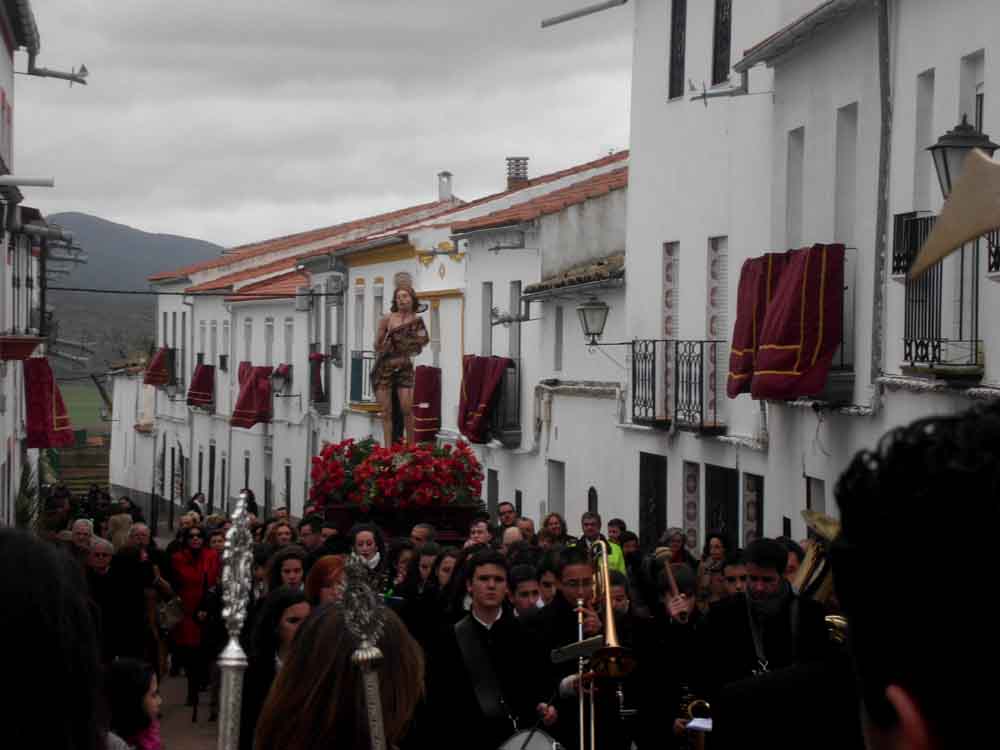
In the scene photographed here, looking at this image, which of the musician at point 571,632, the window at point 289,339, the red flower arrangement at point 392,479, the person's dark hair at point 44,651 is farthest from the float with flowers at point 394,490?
the window at point 289,339

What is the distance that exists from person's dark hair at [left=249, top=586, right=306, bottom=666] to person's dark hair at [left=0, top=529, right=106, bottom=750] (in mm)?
3791

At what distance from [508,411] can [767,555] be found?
2262 centimetres

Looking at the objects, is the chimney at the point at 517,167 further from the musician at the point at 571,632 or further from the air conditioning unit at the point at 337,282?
the musician at the point at 571,632

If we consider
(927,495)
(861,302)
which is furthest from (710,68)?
(927,495)

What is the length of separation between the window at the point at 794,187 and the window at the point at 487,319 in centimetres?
1366

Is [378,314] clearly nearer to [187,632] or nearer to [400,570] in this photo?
[187,632]

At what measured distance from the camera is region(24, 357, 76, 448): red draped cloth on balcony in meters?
32.5

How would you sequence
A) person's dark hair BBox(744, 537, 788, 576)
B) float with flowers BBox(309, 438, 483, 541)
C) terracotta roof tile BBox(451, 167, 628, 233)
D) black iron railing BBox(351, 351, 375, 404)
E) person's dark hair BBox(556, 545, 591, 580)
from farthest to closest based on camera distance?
black iron railing BBox(351, 351, 375, 404)
terracotta roof tile BBox(451, 167, 628, 233)
float with flowers BBox(309, 438, 483, 541)
person's dark hair BBox(556, 545, 591, 580)
person's dark hair BBox(744, 537, 788, 576)

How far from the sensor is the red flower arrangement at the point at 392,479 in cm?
1875

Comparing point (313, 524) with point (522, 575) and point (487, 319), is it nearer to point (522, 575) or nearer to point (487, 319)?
point (522, 575)

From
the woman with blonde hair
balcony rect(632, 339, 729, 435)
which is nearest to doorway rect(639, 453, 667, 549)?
balcony rect(632, 339, 729, 435)

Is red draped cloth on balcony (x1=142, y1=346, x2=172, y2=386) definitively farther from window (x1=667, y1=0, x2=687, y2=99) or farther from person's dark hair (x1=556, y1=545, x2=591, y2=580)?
person's dark hair (x1=556, y1=545, x2=591, y2=580)

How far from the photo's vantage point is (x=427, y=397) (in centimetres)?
3503

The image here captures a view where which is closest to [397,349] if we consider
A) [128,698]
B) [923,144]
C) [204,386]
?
[923,144]
